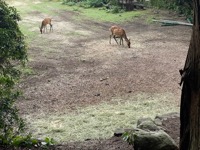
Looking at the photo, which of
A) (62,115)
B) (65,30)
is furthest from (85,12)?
(62,115)

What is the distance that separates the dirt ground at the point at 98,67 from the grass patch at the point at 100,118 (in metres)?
0.40

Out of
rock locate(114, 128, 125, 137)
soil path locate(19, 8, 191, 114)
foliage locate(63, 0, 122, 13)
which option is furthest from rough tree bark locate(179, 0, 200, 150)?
foliage locate(63, 0, 122, 13)

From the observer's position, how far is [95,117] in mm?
8625

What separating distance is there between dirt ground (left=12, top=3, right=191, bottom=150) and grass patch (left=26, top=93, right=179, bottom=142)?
40cm

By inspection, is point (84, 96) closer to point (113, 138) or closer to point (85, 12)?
point (113, 138)

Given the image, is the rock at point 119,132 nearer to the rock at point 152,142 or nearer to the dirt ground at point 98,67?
the dirt ground at point 98,67

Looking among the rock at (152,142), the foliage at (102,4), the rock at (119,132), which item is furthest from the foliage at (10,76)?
the foliage at (102,4)

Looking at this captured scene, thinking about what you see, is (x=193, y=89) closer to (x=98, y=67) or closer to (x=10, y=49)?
(x=10, y=49)

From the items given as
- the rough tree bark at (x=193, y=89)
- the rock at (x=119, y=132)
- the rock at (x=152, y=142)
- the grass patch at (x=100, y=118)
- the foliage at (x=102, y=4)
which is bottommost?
the grass patch at (x=100, y=118)

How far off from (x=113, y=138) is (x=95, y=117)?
1643 millimetres

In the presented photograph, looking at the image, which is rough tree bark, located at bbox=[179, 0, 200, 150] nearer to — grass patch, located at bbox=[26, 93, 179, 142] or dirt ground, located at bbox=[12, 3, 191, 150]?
dirt ground, located at bbox=[12, 3, 191, 150]

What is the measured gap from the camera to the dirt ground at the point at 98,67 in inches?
384

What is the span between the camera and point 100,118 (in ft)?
27.9

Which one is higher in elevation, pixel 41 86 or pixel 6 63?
pixel 6 63
